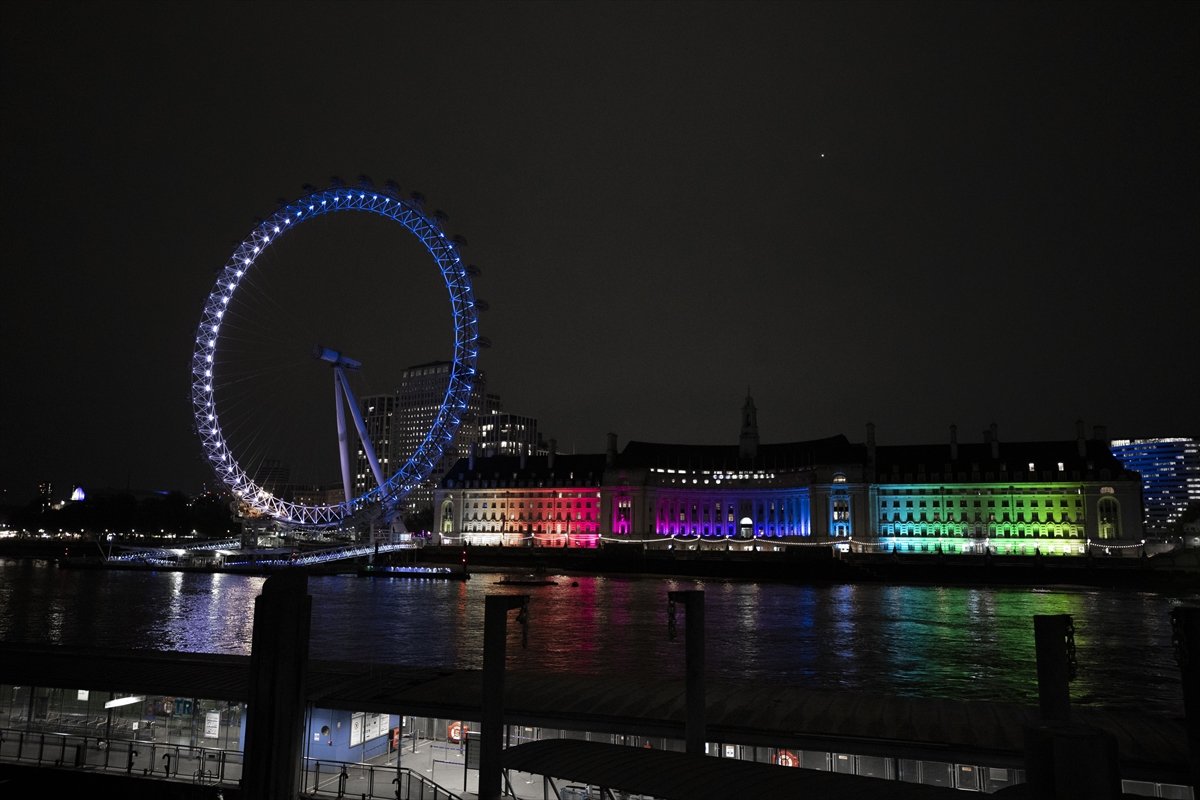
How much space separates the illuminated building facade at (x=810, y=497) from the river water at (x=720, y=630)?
40.1 meters

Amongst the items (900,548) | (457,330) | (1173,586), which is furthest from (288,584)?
(900,548)

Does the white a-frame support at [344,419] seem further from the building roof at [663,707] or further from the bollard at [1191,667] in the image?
the bollard at [1191,667]

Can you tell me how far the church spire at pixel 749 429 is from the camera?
16086cm

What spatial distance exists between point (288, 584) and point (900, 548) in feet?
434

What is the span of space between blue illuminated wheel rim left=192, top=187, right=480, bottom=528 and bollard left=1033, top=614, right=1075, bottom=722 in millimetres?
65467

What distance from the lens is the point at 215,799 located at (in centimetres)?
1742

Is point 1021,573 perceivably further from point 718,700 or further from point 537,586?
point 718,700

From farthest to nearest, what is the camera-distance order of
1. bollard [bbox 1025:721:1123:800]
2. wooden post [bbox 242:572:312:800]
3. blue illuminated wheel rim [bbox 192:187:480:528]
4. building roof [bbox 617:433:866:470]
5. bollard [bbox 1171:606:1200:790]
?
1. building roof [bbox 617:433:866:470]
2. blue illuminated wheel rim [bbox 192:187:480:528]
3. wooden post [bbox 242:572:312:800]
4. bollard [bbox 1171:606:1200:790]
5. bollard [bbox 1025:721:1123:800]

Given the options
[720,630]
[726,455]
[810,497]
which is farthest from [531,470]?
[720,630]

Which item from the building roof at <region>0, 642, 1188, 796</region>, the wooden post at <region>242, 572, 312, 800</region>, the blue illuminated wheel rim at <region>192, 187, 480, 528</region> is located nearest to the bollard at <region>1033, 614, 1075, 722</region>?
the building roof at <region>0, 642, 1188, 796</region>

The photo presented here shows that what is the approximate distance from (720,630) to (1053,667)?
141ft

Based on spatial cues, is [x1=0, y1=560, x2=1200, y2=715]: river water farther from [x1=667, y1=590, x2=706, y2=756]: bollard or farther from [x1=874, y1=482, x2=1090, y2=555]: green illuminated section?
[x1=874, y1=482, x2=1090, y2=555]: green illuminated section

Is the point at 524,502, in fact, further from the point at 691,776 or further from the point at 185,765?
the point at 691,776

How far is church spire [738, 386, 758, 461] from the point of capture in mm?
160863
